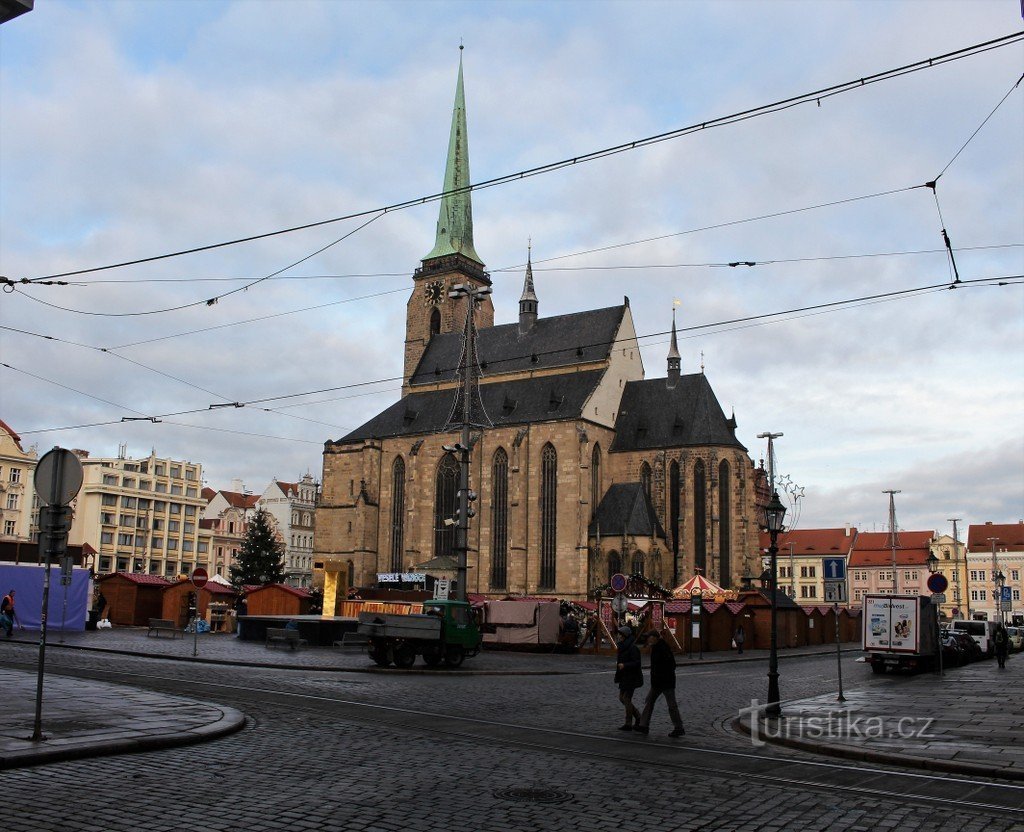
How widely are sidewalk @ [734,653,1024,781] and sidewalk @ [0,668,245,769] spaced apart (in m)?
7.86

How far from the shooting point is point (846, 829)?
321 inches

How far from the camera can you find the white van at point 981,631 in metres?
44.5

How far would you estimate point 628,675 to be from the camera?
1458 cm

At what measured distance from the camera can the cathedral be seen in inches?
2562

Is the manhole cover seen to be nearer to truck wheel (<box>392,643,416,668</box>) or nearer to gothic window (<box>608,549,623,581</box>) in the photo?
truck wheel (<box>392,643,416,668</box>)

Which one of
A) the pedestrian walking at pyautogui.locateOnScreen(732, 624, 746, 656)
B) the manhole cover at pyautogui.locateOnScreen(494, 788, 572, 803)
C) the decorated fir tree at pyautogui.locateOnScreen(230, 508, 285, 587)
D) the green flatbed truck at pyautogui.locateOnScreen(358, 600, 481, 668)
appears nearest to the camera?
the manhole cover at pyautogui.locateOnScreen(494, 788, 572, 803)

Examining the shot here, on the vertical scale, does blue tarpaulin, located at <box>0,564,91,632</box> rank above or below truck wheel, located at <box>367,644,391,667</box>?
above

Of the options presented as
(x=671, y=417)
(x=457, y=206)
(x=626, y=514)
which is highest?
(x=457, y=206)

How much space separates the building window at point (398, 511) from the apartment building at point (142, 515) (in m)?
38.6

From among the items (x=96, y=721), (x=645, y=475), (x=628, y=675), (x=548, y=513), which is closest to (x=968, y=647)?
(x=628, y=675)

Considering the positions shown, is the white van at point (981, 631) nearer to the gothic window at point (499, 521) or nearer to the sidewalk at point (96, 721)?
the gothic window at point (499, 521)

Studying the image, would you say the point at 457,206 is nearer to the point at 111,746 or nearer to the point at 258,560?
the point at 258,560

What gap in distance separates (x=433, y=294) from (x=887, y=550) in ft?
213

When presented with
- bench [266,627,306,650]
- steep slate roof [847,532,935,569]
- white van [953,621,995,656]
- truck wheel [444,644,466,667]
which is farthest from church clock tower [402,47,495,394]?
steep slate roof [847,532,935,569]
